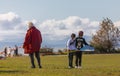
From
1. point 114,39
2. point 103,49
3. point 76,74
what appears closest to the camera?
point 76,74

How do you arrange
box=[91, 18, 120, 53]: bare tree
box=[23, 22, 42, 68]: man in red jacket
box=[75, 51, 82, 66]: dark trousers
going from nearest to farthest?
box=[23, 22, 42, 68]: man in red jacket
box=[75, 51, 82, 66]: dark trousers
box=[91, 18, 120, 53]: bare tree

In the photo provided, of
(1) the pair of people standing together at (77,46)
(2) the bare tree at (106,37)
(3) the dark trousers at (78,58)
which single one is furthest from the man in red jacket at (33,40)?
(2) the bare tree at (106,37)

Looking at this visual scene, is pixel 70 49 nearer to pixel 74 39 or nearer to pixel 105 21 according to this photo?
pixel 74 39

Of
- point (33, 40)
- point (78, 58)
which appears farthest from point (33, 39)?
point (78, 58)

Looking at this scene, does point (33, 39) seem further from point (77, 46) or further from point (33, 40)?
point (77, 46)

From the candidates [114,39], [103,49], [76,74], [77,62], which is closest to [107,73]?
[76,74]

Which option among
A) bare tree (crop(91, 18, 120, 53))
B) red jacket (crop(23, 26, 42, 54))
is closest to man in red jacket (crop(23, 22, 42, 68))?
red jacket (crop(23, 26, 42, 54))

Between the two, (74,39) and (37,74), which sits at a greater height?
(74,39)

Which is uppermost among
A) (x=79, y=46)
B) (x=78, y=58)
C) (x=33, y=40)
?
(x=33, y=40)

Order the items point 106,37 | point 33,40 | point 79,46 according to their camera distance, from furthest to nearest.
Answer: point 106,37, point 79,46, point 33,40

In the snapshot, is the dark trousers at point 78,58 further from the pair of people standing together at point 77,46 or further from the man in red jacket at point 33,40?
the man in red jacket at point 33,40

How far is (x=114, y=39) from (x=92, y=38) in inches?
153

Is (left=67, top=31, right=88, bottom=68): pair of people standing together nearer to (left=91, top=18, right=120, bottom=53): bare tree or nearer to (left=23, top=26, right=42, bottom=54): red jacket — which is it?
(left=23, top=26, right=42, bottom=54): red jacket

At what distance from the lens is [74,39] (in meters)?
26.7
